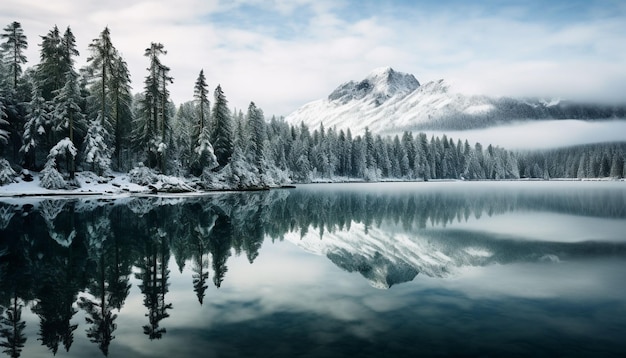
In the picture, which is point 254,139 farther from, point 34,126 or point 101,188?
point 34,126

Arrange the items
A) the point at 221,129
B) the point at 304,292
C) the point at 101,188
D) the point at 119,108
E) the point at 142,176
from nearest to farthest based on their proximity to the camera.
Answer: the point at 304,292
the point at 101,188
the point at 142,176
the point at 119,108
the point at 221,129

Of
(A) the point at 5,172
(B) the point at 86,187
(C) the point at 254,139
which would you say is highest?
(C) the point at 254,139

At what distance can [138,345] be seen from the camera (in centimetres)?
855

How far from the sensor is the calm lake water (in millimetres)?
8703

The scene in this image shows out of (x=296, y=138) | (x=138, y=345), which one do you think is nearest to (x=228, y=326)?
(x=138, y=345)

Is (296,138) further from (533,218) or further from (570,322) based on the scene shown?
(570,322)

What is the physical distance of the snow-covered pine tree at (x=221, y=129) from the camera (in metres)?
70.7

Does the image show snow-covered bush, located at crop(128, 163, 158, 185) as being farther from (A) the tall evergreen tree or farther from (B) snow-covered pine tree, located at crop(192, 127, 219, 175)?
(A) the tall evergreen tree

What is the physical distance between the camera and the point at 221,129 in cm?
7144

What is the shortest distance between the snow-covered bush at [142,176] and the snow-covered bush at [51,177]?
31.5 feet

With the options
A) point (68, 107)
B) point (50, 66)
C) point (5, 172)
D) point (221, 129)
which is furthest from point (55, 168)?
point (221, 129)

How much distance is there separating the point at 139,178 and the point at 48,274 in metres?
45.6

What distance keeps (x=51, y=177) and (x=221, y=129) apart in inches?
1160

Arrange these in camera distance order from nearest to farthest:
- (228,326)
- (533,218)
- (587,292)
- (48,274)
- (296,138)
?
1. (228,326)
2. (587,292)
3. (48,274)
4. (533,218)
5. (296,138)
